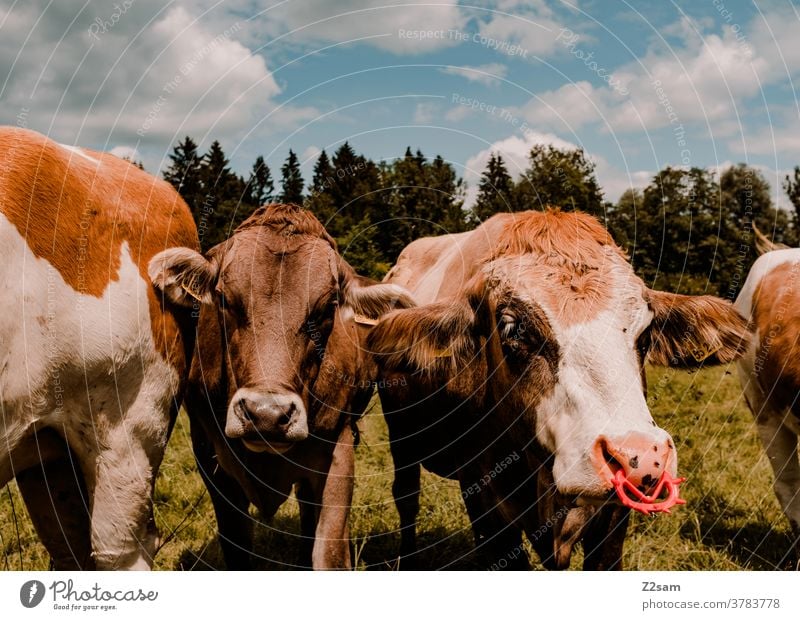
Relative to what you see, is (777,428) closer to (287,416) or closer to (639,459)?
(639,459)

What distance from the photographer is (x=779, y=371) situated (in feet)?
19.4

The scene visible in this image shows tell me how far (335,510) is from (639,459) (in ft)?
7.47

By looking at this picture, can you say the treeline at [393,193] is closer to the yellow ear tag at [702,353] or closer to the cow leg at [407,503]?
the yellow ear tag at [702,353]

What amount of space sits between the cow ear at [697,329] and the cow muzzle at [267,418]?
6.73 feet

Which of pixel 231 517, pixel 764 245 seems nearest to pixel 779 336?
pixel 764 245

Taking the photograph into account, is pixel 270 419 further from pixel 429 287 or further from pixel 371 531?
pixel 371 531

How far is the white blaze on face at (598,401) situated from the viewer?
2.84m

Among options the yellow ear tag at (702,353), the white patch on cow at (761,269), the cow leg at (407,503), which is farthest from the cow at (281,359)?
the white patch on cow at (761,269)

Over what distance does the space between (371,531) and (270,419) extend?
3.43 metres

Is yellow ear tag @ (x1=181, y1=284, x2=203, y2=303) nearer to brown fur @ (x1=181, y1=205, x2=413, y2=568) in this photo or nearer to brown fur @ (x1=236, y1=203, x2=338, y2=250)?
brown fur @ (x1=181, y1=205, x2=413, y2=568)

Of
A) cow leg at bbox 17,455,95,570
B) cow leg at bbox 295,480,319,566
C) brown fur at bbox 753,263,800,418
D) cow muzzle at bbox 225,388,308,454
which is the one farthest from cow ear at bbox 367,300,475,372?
brown fur at bbox 753,263,800,418

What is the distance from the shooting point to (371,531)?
21.8 ft
